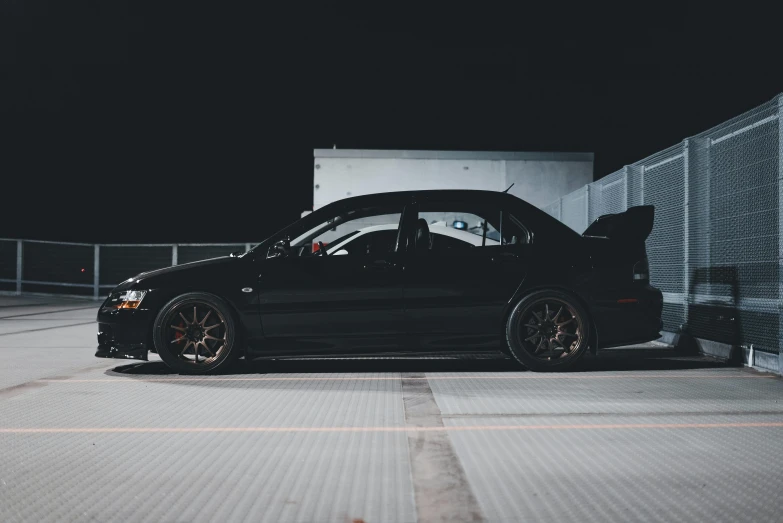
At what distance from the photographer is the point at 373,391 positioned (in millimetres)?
6180

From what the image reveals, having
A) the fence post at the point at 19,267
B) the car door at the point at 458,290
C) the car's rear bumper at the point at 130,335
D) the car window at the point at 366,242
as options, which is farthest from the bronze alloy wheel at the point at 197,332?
the fence post at the point at 19,267

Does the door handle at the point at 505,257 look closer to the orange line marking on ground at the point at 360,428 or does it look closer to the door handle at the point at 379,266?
the door handle at the point at 379,266

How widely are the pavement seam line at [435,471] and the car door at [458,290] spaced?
4.82ft

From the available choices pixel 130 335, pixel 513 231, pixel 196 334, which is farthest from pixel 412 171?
pixel 130 335

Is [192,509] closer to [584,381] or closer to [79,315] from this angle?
[584,381]

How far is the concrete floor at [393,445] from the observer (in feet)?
10.8

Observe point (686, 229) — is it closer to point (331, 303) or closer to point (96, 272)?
point (331, 303)

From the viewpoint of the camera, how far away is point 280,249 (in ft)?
23.6

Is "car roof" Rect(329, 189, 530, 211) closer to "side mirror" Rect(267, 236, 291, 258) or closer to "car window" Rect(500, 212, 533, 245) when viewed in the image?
"car window" Rect(500, 212, 533, 245)

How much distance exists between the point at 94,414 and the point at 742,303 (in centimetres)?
573

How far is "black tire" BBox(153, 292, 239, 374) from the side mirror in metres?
0.60

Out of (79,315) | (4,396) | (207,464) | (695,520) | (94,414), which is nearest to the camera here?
(695,520)

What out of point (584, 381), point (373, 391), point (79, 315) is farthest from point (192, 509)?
point (79, 315)

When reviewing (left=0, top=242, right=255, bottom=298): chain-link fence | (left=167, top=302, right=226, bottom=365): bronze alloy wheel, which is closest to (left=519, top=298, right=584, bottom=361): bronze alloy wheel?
(left=167, top=302, right=226, bottom=365): bronze alloy wheel
